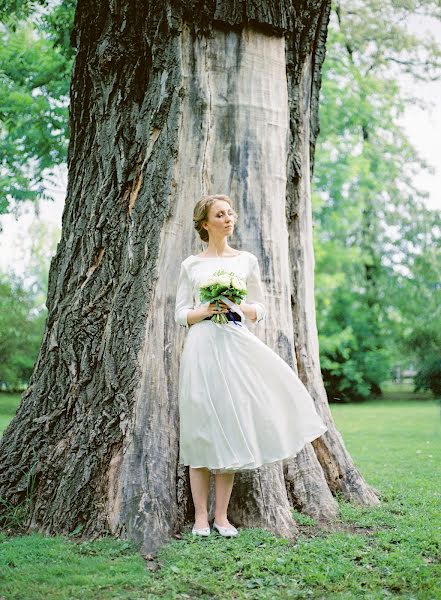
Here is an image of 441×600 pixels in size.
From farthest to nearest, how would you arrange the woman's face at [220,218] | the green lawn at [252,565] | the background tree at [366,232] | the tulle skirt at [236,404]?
1. the background tree at [366,232]
2. the woman's face at [220,218]
3. the tulle skirt at [236,404]
4. the green lawn at [252,565]

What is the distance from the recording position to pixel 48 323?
628 centimetres

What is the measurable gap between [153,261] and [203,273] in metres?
0.48

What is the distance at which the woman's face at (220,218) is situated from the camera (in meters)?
5.34

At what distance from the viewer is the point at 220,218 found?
5.33 m

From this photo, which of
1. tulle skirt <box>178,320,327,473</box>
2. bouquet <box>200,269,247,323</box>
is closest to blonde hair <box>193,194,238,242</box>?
bouquet <box>200,269,247,323</box>

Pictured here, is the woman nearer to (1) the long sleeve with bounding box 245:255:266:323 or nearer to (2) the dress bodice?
(2) the dress bodice

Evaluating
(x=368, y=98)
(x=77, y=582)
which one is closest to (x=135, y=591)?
(x=77, y=582)

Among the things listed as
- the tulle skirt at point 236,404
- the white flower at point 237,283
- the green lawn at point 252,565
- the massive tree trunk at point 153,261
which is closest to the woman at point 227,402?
the tulle skirt at point 236,404

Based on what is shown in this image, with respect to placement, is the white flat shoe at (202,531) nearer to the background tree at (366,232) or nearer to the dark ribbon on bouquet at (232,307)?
the dark ribbon on bouquet at (232,307)

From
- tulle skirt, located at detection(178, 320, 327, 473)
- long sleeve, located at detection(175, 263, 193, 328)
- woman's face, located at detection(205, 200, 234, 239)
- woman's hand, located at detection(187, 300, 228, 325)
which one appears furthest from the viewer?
woman's face, located at detection(205, 200, 234, 239)

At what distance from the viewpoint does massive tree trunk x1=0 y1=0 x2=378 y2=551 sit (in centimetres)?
529

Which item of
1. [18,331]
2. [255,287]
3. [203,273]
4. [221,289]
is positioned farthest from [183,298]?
[18,331]

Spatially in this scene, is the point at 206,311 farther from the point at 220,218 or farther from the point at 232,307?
the point at 220,218

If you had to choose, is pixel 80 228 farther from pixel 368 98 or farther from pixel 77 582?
pixel 368 98
